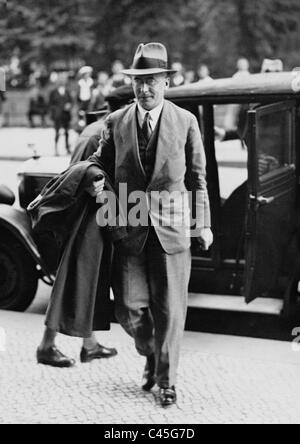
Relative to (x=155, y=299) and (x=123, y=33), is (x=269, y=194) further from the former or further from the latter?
(x=123, y=33)

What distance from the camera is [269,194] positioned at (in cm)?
619

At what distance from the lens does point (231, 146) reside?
724 centimetres

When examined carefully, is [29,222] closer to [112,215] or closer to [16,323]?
[16,323]

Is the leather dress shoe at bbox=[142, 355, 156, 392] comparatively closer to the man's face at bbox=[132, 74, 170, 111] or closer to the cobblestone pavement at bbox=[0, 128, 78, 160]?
the man's face at bbox=[132, 74, 170, 111]

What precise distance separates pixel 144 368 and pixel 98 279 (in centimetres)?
70

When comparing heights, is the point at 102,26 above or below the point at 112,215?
above

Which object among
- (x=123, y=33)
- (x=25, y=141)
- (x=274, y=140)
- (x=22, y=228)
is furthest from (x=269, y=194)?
(x=123, y=33)

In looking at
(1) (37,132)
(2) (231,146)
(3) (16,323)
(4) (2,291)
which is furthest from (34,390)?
(1) (37,132)

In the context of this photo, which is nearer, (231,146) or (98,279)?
(98,279)

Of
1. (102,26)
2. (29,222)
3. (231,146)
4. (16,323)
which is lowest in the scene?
(16,323)

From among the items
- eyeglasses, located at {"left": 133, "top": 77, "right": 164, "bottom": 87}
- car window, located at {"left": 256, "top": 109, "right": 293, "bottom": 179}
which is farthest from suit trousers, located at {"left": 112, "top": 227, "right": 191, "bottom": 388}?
car window, located at {"left": 256, "top": 109, "right": 293, "bottom": 179}

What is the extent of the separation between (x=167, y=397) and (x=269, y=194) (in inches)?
78.6

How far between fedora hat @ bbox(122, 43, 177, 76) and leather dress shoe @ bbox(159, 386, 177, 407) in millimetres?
1745
